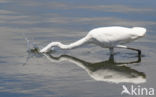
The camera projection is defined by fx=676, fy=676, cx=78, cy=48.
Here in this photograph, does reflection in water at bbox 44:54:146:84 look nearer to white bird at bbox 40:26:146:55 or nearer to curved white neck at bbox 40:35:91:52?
curved white neck at bbox 40:35:91:52

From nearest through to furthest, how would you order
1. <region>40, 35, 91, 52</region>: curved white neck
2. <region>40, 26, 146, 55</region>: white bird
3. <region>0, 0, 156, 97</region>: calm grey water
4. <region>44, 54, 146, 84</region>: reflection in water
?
<region>0, 0, 156, 97</region>: calm grey water
<region>44, 54, 146, 84</region>: reflection in water
<region>40, 26, 146, 55</region>: white bird
<region>40, 35, 91, 52</region>: curved white neck

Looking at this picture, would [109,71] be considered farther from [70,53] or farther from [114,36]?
[70,53]

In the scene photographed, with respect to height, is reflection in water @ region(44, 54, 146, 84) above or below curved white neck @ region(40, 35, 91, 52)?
below

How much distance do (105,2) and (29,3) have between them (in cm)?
278

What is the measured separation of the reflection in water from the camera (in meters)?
15.6

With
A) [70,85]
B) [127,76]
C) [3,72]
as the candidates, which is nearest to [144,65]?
[127,76]

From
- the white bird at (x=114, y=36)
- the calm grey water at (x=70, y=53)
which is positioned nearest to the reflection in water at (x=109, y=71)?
the calm grey water at (x=70, y=53)

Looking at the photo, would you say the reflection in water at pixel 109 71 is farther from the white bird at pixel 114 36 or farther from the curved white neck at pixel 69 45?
the white bird at pixel 114 36

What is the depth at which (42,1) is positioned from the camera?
24906 millimetres

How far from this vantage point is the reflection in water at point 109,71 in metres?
15.6

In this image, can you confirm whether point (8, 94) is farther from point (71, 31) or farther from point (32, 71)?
point (71, 31)

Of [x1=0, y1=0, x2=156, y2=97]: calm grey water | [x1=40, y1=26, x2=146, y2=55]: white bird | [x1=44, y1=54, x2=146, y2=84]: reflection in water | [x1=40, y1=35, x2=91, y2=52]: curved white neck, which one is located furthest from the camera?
[x1=40, y1=35, x2=91, y2=52]: curved white neck

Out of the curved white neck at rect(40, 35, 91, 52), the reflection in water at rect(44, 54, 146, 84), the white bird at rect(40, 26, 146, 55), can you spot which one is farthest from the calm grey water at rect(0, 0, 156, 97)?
the white bird at rect(40, 26, 146, 55)

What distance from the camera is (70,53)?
18000 millimetres
